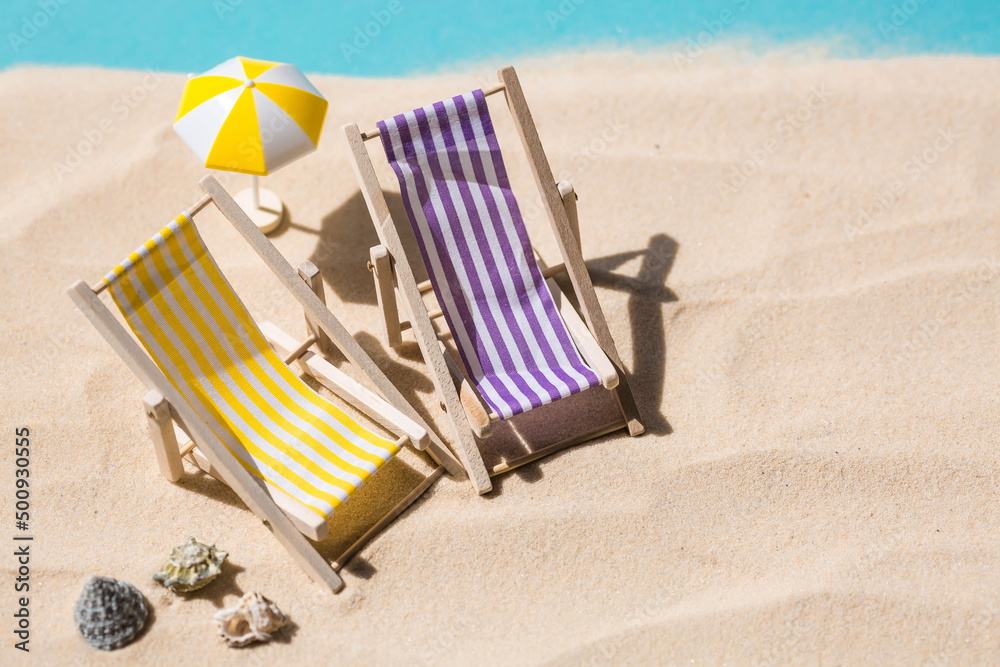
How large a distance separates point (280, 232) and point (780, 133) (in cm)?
241

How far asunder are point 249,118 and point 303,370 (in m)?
0.96

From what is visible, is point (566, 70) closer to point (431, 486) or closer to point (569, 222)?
point (569, 222)

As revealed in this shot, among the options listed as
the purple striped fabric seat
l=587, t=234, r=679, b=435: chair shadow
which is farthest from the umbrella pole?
l=587, t=234, r=679, b=435: chair shadow

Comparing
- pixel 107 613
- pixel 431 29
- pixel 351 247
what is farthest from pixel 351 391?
pixel 431 29

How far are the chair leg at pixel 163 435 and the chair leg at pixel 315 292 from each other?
2.16 feet

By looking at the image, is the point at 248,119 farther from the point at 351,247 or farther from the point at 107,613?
the point at 107,613

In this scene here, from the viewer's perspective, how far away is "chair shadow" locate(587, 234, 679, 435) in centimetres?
349

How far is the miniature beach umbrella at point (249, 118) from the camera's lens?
3.40m

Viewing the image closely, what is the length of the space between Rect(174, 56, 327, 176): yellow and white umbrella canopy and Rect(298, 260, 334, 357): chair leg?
465mm

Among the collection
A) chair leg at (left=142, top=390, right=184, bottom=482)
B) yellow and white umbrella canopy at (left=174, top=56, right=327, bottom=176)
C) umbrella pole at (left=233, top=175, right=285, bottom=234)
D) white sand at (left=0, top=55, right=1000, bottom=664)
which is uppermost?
yellow and white umbrella canopy at (left=174, top=56, right=327, bottom=176)

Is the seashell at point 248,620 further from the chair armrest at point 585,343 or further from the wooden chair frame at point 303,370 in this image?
the chair armrest at point 585,343

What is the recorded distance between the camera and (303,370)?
11.5 ft

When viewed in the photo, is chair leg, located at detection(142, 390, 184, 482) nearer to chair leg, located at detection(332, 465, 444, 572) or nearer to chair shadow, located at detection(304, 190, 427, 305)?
chair leg, located at detection(332, 465, 444, 572)

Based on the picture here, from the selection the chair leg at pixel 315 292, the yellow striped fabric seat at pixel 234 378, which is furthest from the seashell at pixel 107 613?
the chair leg at pixel 315 292
